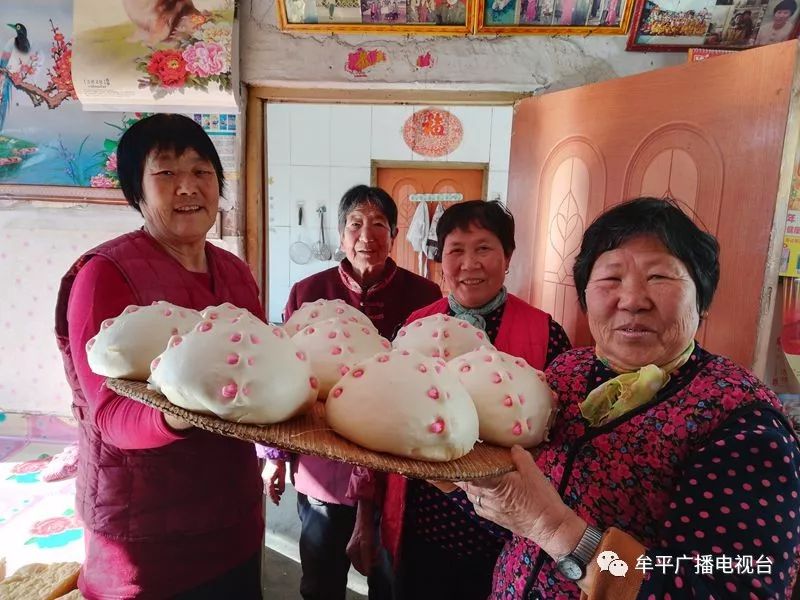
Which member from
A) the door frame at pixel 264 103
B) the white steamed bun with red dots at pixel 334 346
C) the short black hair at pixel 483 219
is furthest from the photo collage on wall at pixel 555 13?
the white steamed bun with red dots at pixel 334 346

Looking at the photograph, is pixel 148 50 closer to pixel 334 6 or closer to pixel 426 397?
pixel 334 6

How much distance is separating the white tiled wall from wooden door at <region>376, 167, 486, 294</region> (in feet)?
0.37

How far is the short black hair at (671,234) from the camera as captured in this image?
0.88 meters

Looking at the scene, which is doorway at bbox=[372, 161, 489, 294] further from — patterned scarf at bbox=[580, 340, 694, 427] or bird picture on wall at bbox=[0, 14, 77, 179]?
patterned scarf at bbox=[580, 340, 694, 427]

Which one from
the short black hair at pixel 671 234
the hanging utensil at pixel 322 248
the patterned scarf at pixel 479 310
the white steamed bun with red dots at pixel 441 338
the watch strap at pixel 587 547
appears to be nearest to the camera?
the watch strap at pixel 587 547

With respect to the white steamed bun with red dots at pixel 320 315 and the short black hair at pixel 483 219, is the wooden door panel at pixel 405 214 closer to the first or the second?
the short black hair at pixel 483 219

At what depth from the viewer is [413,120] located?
4297 mm

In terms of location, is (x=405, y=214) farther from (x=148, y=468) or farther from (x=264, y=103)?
(x=148, y=468)

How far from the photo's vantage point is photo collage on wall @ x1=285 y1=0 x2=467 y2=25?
2.31m

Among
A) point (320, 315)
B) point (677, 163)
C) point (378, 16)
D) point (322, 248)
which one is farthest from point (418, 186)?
point (320, 315)

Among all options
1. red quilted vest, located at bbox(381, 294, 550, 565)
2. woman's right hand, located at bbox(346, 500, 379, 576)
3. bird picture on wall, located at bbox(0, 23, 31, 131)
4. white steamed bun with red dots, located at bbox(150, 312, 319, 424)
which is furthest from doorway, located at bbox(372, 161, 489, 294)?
white steamed bun with red dots, located at bbox(150, 312, 319, 424)

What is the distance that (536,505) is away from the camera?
0.77 meters

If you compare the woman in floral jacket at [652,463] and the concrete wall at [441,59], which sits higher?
the concrete wall at [441,59]

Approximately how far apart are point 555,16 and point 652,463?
2.28 m
